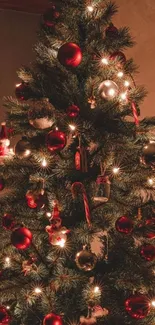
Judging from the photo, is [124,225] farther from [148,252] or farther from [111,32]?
[111,32]

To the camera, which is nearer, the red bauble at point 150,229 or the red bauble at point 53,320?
the red bauble at point 53,320

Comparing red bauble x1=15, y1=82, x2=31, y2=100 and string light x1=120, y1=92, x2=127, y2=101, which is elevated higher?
red bauble x1=15, y1=82, x2=31, y2=100

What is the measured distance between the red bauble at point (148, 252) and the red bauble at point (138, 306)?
119 millimetres

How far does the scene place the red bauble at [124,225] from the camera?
102 centimetres

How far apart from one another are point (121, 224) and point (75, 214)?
18cm

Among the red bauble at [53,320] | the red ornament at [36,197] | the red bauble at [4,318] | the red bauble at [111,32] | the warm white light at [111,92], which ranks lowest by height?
the red bauble at [53,320]

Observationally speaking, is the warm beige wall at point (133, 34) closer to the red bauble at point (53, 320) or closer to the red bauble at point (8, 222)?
the red bauble at point (8, 222)

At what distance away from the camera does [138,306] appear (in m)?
0.97

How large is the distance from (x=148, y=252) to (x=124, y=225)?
119 mm

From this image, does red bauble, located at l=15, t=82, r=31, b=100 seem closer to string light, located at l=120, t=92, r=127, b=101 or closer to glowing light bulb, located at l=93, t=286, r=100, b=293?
string light, located at l=120, t=92, r=127, b=101

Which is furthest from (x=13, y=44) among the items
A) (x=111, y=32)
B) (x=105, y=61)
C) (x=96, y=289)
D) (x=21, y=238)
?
(x=96, y=289)

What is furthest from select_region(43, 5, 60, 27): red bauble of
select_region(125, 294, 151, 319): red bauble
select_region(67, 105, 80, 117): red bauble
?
select_region(125, 294, 151, 319): red bauble

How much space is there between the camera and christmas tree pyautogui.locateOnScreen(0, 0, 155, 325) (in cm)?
103

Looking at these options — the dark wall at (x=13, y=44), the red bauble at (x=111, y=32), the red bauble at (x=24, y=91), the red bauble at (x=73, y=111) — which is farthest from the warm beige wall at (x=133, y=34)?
the red bauble at (x=73, y=111)
